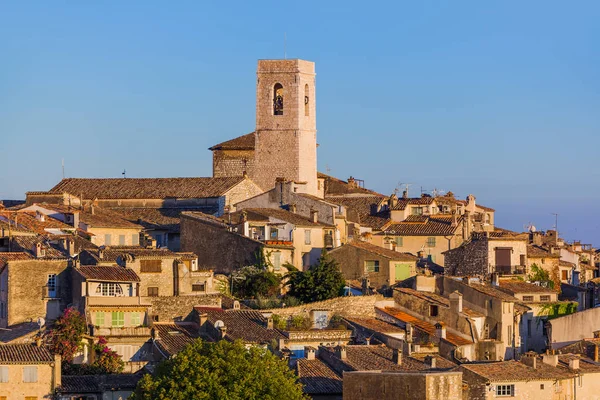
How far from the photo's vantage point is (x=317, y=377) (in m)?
51.9

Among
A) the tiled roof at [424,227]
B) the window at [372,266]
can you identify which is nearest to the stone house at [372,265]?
the window at [372,266]

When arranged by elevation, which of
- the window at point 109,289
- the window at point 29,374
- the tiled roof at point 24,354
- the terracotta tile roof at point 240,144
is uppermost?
the terracotta tile roof at point 240,144

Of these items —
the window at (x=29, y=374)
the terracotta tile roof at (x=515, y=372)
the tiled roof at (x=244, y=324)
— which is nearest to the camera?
the window at (x=29, y=374)

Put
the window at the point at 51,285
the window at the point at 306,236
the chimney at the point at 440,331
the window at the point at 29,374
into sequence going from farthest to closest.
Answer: the window at the point at 306,236
the chimney at the point at 440,331
the window at the point at 51,285
the window at the point at 29,374

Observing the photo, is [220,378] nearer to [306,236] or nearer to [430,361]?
[430,361]

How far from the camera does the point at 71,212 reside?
76375 millimetres

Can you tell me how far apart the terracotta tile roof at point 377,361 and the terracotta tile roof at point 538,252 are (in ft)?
64.4

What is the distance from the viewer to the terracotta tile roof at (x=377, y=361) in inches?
2066

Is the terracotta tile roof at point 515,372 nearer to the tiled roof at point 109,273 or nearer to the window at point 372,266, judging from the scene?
the tiled roof at point 109,273

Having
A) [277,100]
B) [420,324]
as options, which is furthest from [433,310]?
[277,100]

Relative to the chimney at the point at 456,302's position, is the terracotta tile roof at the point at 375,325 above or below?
below

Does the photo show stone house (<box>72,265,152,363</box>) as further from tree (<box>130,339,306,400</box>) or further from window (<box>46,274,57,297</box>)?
tree (<box>130,339,306,400</box>)

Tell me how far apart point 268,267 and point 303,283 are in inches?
118

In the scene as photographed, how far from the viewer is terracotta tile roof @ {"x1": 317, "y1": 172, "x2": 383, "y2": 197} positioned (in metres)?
89.0
